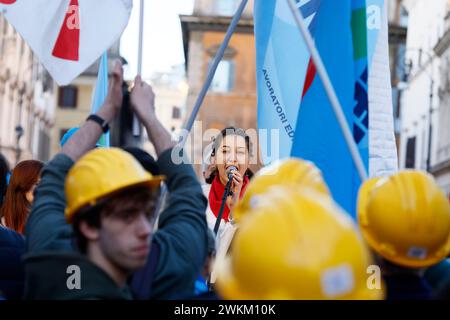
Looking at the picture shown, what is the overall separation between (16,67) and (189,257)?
44611 millimetres

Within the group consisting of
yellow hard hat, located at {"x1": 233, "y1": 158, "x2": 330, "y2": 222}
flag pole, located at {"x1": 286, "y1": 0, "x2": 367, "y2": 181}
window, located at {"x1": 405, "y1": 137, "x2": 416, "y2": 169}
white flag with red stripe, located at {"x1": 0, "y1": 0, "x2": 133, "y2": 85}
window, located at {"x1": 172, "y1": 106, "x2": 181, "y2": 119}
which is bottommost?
window, located at {"x1": 405, "y1": 137, "x2": 416, "y2": 169}

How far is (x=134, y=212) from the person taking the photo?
3018mm

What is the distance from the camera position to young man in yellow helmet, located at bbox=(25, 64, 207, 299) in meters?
2.96

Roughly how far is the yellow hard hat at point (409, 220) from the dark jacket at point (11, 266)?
167 centimetres

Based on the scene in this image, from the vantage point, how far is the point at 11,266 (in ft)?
13.9

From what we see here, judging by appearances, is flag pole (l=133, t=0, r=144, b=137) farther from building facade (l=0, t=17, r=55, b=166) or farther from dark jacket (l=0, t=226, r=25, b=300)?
building facade (l=0, t=17, r=55, b=166)

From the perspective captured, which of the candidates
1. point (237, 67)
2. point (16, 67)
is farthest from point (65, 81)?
point (16, 67)

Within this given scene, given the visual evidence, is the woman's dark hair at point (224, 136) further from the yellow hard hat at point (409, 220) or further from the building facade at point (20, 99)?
the building facade at point (20, 99)

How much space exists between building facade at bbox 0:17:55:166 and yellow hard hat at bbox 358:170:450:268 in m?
36.4

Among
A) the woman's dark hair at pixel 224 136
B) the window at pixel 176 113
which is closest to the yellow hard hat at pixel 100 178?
the woman's dark hair at pixel 224 136

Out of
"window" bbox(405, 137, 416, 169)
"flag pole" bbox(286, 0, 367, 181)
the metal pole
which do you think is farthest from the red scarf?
"window" bbox(405, 137, 416, 169)

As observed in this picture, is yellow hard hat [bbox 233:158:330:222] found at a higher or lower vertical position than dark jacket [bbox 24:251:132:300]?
higher

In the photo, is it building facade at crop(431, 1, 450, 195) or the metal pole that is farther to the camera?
building facade at crop(431, 1, 450, 195)
